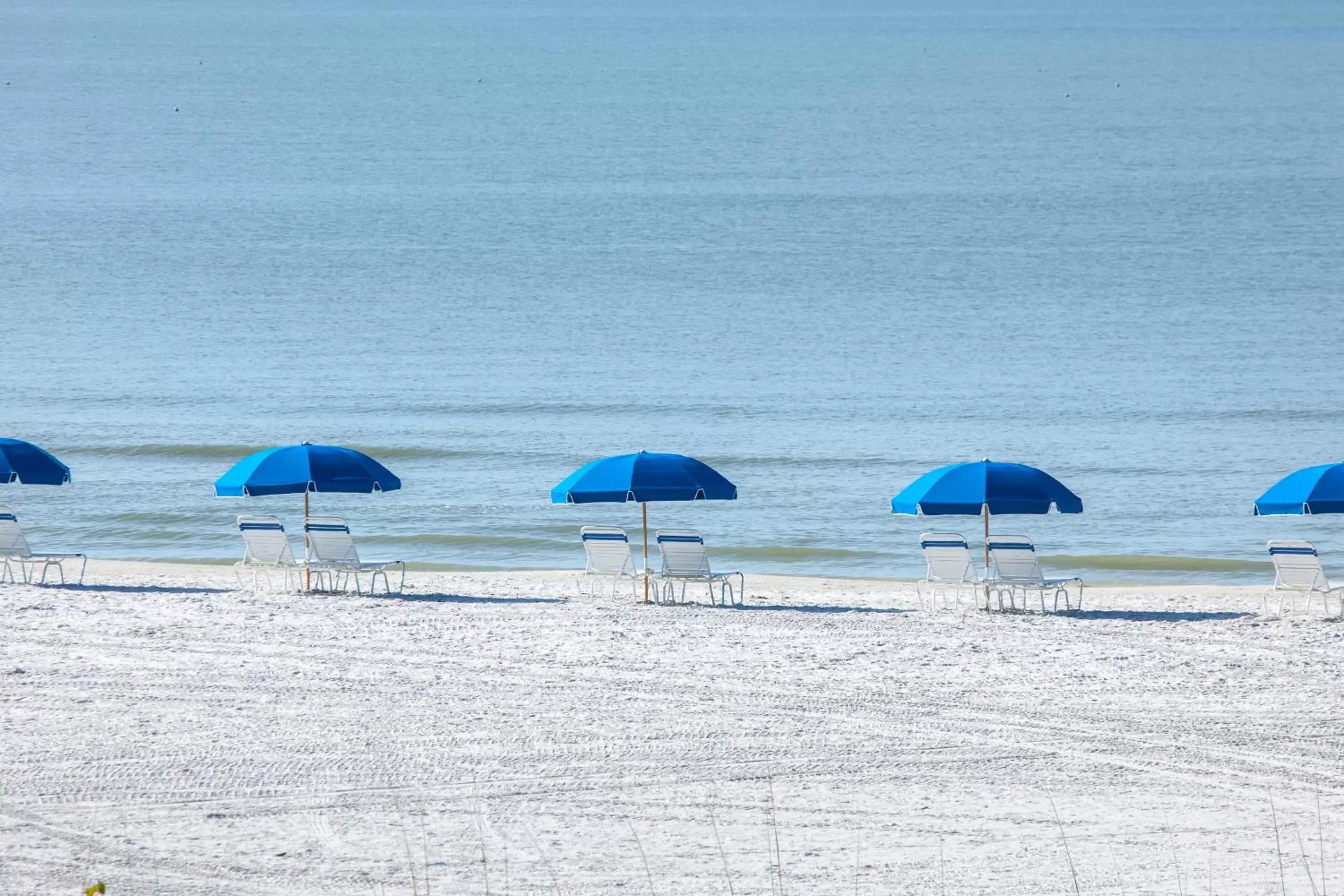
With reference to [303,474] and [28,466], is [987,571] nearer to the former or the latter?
[303,474]

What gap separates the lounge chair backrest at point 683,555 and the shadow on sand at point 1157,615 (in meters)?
3.04

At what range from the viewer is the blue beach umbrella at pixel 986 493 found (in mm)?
14047

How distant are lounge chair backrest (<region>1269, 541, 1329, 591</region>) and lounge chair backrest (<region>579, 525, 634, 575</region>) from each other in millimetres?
5327

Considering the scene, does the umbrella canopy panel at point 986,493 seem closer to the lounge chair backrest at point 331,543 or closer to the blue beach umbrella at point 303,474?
the blue beach umbrella at point 303,474

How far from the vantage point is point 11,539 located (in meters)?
15.7

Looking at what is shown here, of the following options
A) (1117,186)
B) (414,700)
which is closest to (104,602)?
(414,700)

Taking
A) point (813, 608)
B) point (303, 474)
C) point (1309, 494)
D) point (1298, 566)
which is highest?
point (303, 474)

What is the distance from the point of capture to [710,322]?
4038cm

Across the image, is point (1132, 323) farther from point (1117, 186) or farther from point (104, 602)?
point (104, 602)

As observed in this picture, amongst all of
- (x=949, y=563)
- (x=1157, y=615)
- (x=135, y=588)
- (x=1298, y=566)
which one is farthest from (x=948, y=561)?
(x=135, y=588)

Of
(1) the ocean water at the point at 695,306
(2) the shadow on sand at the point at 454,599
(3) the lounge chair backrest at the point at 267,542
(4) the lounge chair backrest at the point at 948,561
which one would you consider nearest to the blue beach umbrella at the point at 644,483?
(2) the shadow on sand at the point at 454,599

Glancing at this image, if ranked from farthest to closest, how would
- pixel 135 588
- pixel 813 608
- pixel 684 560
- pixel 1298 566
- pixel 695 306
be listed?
pixel 695 306, pixel 135 588, pixel 813 608, pixel 684 560, pixel 1298 566

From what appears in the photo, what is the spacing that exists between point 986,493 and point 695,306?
28842 millimetres

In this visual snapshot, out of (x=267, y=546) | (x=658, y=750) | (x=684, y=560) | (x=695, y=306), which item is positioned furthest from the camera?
(x=695, y=306)
